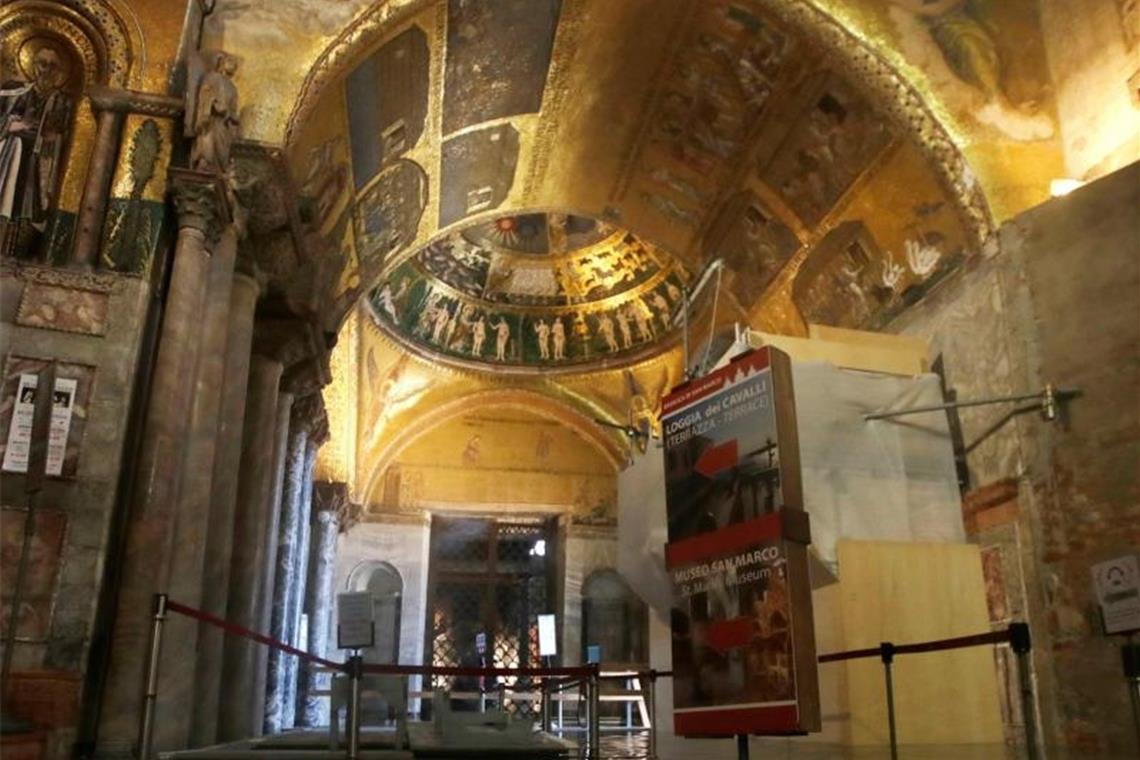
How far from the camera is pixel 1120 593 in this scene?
6207mm

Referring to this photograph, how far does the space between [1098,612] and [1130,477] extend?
1.17m

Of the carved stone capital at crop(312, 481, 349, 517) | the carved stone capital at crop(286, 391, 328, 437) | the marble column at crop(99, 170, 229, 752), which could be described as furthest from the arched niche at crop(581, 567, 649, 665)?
the marble column at crop(99, 170, 229, 752)

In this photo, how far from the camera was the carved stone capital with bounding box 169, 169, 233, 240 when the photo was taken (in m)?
8.09

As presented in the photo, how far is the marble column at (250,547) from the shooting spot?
9914 mm

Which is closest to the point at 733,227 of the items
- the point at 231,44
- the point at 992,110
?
the point at 992,110

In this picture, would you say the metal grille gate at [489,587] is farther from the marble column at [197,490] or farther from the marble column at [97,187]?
the marble column at [97,187]

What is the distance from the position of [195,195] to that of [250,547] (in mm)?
4096

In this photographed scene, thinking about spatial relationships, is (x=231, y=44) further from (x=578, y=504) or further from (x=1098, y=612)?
(x=578, y=504)

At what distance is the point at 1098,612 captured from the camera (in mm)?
8391

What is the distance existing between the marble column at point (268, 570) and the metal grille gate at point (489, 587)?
9.02 meters

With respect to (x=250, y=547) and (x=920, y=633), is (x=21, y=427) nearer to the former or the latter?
(x=250, y=547)

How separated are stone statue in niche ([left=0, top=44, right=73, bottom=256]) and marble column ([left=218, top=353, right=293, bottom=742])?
3.44 meters

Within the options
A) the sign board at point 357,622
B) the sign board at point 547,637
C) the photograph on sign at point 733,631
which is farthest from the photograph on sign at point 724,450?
the sign board at point 547,637

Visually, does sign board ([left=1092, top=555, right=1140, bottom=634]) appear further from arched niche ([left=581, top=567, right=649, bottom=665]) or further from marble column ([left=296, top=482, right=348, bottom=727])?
arched niche ([left=581, top=567, right=649, bottom=665])
